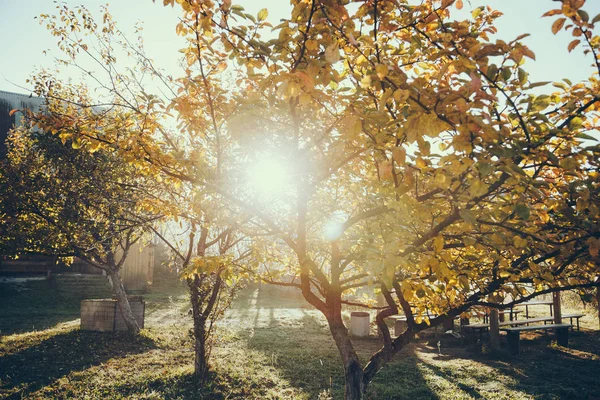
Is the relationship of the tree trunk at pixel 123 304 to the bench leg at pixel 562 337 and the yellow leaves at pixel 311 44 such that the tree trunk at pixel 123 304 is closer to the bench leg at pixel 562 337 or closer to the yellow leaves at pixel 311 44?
the yellow leaves at pixel 311 44

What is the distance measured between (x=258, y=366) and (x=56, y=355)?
467cm

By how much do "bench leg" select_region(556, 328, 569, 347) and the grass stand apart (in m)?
0.28

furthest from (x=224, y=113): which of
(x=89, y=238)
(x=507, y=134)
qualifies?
(x=89, y=238)

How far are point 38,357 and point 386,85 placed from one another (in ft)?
31.5

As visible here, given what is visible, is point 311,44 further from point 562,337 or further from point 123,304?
point 562,337

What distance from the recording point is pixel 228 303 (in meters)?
7.46

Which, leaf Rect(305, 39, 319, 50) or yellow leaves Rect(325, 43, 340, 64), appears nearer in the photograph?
yellow leaves Rect(325, 43, 340, 64)

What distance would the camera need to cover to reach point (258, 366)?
8.02 metres

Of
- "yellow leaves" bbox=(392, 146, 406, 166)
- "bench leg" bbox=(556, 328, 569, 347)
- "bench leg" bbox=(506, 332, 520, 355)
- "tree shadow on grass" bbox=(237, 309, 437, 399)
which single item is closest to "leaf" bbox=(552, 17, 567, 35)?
"yellow leaves" bbox=(392, 146, 406, 166)

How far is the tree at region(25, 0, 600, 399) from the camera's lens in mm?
2154

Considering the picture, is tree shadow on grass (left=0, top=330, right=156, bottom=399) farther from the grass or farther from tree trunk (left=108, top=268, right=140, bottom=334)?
tree trunk (left=108, top=268, right=140, bottom=334)

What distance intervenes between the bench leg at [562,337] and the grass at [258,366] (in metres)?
0.28

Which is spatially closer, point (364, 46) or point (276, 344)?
point (364, 46)

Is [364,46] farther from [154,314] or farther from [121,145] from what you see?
[154,314]
